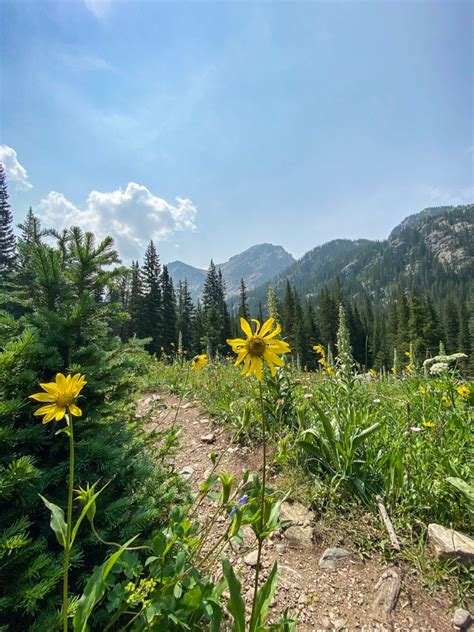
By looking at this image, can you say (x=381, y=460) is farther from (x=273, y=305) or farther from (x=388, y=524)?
(x=273, y=305)

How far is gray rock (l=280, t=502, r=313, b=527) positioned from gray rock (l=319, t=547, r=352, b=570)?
0.28 metres

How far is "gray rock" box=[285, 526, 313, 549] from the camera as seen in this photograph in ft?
8.02

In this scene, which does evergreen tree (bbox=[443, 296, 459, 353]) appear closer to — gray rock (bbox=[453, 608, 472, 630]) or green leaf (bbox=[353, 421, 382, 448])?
green leaf (bbox=[353, 421, 382, 448])

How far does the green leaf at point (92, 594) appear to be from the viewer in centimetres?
109

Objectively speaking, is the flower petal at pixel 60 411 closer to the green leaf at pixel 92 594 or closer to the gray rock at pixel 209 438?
the green leaf at pixel 92 594

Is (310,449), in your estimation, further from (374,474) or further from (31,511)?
(31,511)

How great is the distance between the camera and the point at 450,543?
2.10m

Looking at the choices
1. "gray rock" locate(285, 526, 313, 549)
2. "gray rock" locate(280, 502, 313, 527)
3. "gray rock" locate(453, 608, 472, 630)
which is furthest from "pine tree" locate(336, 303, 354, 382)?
"gray rock" locate(453, 608, 472, 630)

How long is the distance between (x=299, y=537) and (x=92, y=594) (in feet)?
6.24

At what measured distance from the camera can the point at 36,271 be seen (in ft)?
6.88

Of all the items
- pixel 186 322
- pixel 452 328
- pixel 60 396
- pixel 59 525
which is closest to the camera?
pixel 59 525

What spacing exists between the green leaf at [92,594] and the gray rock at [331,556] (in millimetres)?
1778

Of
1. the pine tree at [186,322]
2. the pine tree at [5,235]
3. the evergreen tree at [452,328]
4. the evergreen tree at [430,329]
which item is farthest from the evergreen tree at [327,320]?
the pine tree at [5,235]

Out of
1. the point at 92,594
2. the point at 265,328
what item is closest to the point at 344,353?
the point at 265,328
